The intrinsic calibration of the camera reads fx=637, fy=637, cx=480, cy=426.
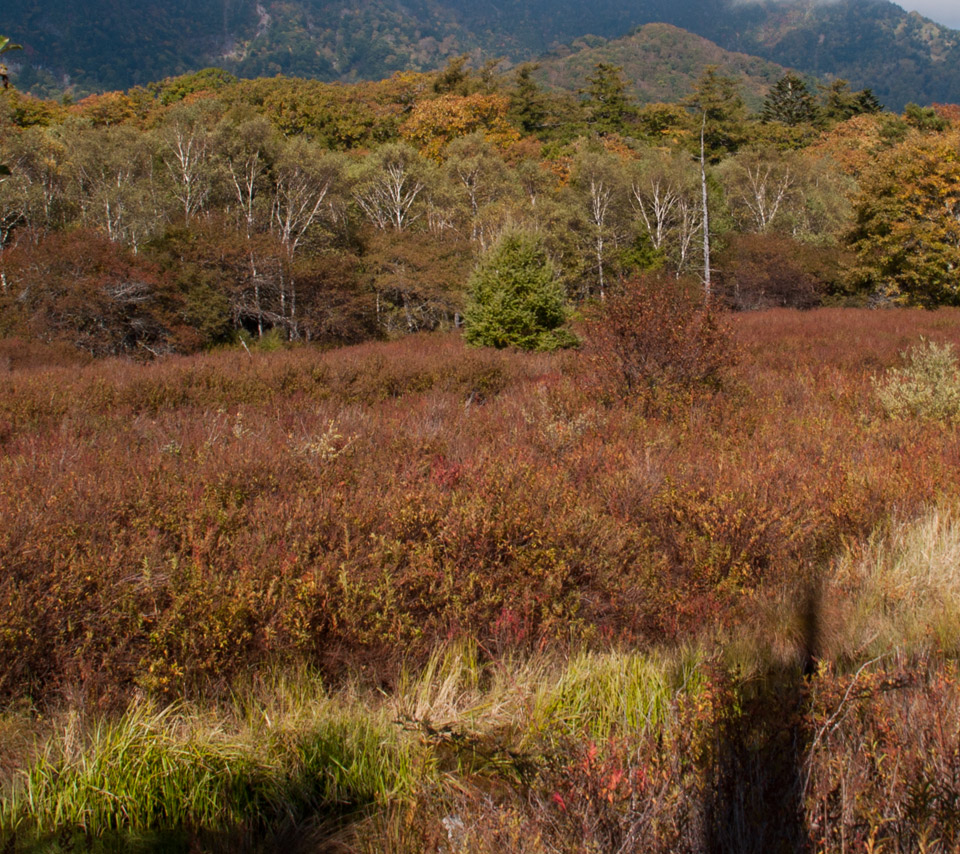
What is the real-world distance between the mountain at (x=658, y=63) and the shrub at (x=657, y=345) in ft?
385

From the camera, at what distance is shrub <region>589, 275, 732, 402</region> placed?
8.37m

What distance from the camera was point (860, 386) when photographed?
8.67 meters

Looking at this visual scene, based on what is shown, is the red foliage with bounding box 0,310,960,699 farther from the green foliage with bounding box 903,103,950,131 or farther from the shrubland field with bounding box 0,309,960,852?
the green foliage with bounding box 903,103,950,131

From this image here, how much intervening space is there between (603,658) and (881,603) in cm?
154

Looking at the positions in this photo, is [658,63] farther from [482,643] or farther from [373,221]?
[482,643]

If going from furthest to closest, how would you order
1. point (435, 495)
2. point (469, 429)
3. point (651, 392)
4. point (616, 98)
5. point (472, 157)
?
point (616, 98), point (472, 157), point (651, 392), point (469, 429), point (435, 495)

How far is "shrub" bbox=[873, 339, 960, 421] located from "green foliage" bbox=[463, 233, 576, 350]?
909 centimetres

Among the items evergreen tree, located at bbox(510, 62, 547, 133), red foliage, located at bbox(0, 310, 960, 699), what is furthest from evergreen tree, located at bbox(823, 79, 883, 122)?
red foliage, located at bbox(0, 310, 960, 699)

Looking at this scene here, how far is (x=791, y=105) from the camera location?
62.8 meters

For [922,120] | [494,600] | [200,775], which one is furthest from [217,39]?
[200,775]

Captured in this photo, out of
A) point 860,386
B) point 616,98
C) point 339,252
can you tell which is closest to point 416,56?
point 616,98

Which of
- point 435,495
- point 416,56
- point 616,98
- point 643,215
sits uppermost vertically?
point 416,56

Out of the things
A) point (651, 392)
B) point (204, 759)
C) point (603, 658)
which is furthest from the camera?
point (651, 392)

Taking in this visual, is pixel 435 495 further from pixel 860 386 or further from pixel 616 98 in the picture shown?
pixel 616 98
